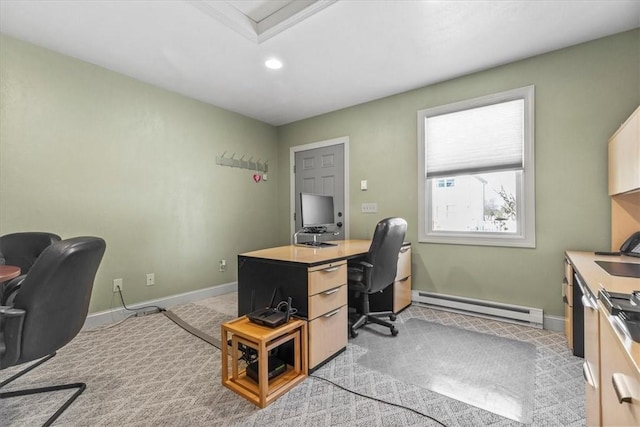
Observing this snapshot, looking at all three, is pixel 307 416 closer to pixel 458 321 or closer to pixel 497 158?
pixel 458 321

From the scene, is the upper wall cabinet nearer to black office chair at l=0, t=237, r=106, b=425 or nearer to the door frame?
the door frame

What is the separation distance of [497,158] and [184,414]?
322 centimetres

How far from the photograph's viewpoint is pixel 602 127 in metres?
2.37

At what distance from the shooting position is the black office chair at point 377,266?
7.59ft

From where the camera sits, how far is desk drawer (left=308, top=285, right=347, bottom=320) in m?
1.88

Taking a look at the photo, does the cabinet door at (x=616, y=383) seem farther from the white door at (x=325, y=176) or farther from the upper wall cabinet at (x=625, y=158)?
the white door at (x=325, y=176)

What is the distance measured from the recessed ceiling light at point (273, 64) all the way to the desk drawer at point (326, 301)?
84.8 inches

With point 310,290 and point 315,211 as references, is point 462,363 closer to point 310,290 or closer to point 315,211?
point 310,290

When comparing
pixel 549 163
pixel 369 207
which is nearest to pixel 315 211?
pixel 369 207

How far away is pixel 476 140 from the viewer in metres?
2.97

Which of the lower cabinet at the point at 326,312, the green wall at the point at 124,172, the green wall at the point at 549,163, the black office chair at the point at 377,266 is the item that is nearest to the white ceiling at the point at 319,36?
the green wall at the point at 549,163

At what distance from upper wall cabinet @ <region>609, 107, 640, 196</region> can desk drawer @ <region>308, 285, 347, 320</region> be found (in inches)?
73.7

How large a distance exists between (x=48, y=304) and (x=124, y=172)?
1.97 meters

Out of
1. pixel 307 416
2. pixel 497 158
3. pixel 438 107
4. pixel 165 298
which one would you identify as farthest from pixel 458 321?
pixel 165 298
